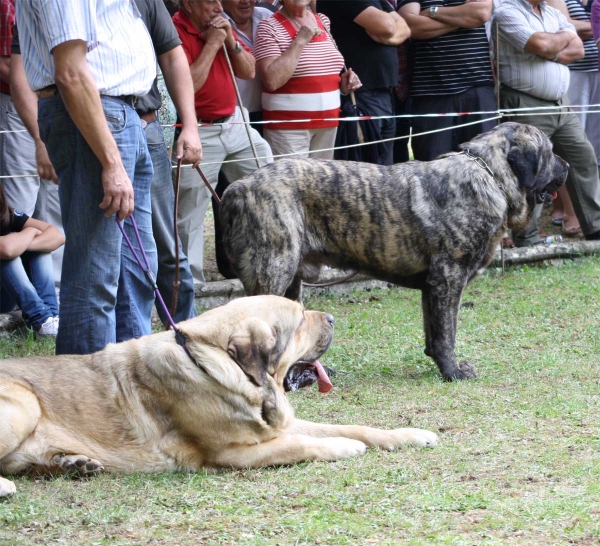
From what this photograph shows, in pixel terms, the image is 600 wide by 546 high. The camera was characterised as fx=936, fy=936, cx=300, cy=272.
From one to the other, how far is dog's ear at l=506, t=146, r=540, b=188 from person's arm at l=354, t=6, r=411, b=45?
2767 mm

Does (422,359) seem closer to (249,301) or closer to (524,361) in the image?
(524,361)

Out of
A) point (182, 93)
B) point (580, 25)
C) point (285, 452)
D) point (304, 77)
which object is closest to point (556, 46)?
point (580, 25)

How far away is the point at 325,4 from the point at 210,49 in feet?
5.69

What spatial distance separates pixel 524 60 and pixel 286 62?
279 centimetres

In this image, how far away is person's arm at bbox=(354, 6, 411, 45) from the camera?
823cm

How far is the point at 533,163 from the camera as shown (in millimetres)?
5922

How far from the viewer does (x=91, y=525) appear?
11.1 ft

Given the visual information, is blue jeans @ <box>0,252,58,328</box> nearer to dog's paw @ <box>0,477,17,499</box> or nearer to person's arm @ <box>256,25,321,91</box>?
person's arm @ <box>256,25,321,91</box>

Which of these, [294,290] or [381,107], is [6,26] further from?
[381,107]

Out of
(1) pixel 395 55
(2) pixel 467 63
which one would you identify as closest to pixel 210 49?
(1) pixel 395 55

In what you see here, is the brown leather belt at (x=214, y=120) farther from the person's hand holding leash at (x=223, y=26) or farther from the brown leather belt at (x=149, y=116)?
the brown leather belt at (x=149, y=116)

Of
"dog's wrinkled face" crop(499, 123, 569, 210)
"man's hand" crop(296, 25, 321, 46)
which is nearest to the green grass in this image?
"dog's wrinkled face" crop(499, 123, 569, 210)

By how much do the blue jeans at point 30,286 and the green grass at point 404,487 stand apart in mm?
2313

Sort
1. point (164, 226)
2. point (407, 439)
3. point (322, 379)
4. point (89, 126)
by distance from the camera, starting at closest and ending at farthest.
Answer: point (89, 126) → point (407, 439) → point (322, 379) → point (164, 226)
